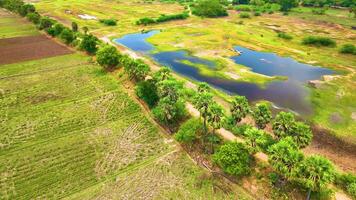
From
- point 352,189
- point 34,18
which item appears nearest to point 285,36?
point 352,189

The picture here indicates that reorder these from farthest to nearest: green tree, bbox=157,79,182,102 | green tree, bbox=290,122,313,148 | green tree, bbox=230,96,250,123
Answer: green tree, bbox=157,79,182,102, green tree, bbox=230,96,250,123, green tree, bbox=290,122,313,148

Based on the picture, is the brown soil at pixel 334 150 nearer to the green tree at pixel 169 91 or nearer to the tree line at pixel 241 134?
the tree line at pixel 241 134

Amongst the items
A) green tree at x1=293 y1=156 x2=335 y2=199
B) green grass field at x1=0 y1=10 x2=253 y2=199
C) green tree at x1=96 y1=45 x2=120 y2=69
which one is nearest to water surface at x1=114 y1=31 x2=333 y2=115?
green tree at x1=96 y1=45 x2=120 y2=69

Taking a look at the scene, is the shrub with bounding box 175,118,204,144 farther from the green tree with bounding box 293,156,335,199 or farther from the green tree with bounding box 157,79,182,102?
the green tree with bounding box 293,156,335,199

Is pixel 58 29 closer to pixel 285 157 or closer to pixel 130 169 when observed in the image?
pixel 130 169

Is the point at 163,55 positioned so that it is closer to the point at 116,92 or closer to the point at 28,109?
the point at 116,92

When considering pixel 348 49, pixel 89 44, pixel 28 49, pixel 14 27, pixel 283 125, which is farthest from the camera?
pixel 14 27
